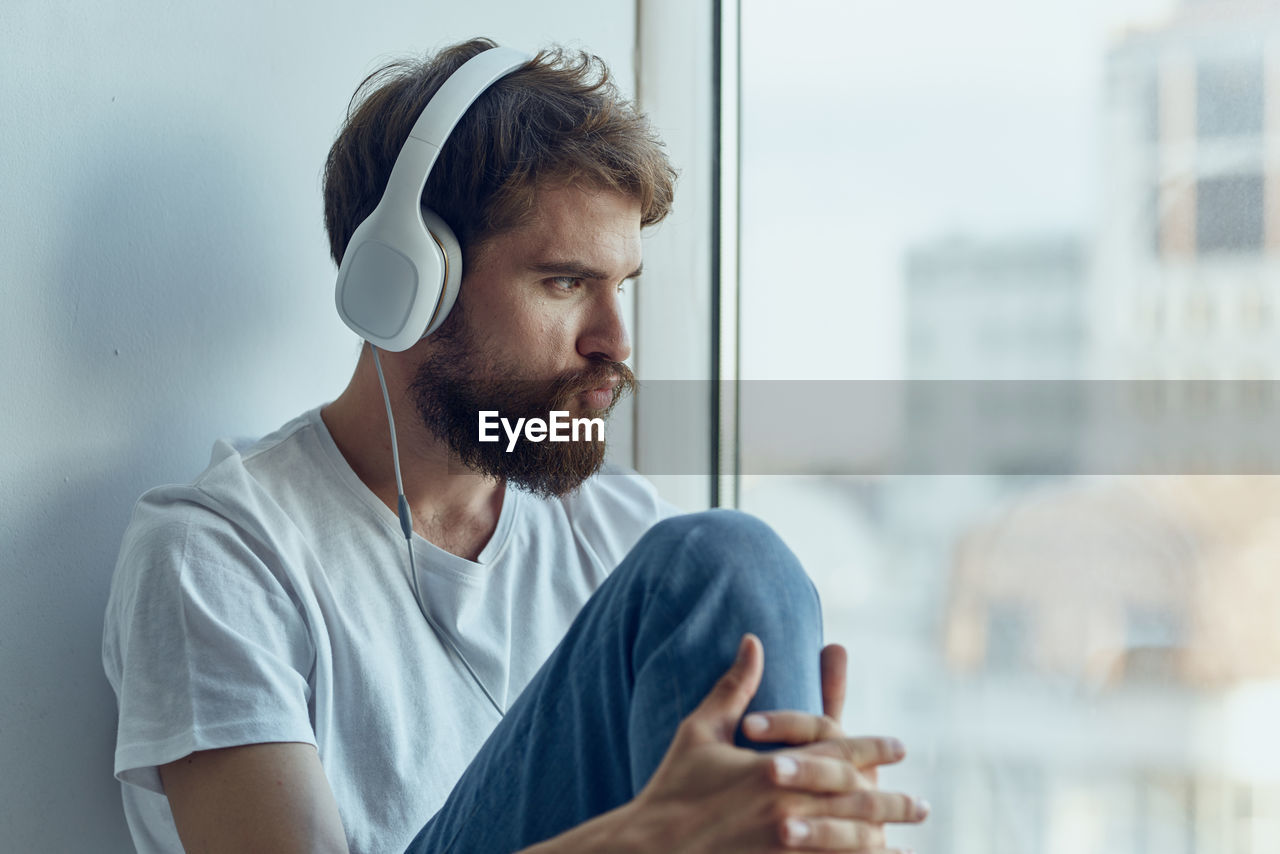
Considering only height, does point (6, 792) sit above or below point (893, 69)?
below

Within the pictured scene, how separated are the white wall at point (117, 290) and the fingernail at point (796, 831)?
25.2 inches

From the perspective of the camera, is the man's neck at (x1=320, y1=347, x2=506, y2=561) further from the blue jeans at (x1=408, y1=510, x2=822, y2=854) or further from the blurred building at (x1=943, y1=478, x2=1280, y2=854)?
the blurred building at (x1=943, y1=478, x2=1280, y2=854)

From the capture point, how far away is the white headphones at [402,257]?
2.88ft

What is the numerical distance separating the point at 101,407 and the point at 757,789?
0.66 metres

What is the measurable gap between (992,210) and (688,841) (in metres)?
0.74

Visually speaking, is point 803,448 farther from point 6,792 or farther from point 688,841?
point 6,792

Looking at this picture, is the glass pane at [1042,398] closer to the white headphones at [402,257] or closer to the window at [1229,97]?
the window at [1229,97]

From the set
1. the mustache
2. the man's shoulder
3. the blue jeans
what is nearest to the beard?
the mustache

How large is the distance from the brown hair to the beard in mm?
A: 99

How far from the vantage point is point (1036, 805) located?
102cm

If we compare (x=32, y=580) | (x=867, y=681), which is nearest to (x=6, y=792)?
(x=32, y=580)

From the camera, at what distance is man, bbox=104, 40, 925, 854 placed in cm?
60

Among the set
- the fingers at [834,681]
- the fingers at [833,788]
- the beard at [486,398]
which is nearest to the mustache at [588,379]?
the beard at [486,398]

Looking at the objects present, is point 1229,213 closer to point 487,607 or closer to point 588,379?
point 588,379
